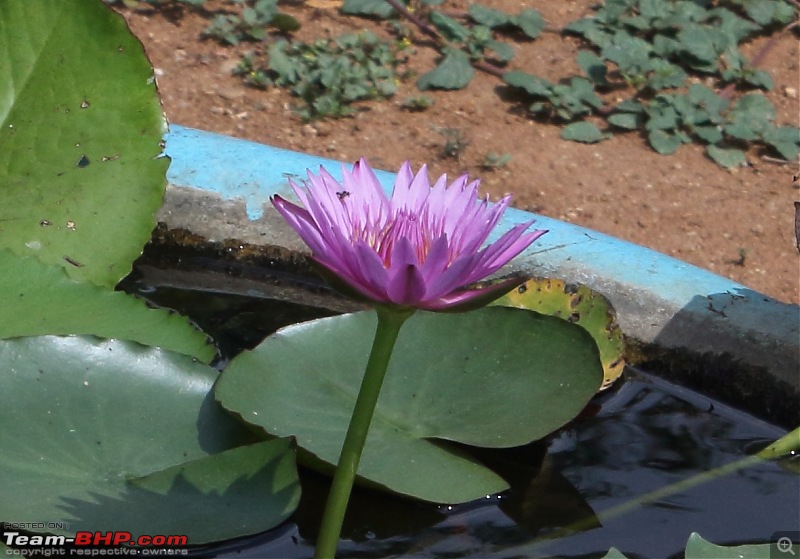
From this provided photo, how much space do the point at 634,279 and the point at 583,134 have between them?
117 centimetres

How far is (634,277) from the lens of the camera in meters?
1.58

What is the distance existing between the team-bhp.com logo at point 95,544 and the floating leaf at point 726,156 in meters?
1.89

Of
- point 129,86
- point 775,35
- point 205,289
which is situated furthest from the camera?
point 775,35

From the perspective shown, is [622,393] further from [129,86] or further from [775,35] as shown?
Result: [775,35]

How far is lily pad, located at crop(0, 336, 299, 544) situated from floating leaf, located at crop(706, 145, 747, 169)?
5.72ft

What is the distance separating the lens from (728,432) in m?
1.49

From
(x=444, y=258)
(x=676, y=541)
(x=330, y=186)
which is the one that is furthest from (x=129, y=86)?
(x=676, y=541)

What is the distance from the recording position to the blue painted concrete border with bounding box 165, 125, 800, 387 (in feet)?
4.93

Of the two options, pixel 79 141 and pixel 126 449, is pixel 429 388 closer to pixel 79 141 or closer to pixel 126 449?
pixel 126 449

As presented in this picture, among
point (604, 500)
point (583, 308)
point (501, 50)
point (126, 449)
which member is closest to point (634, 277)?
point (583, 308)

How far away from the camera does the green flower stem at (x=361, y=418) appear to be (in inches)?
33.3

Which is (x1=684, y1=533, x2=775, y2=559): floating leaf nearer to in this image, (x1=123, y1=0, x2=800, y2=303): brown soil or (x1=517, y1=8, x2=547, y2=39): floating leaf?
(x1=123, y1=0, x2=800, y2=303): brown soil

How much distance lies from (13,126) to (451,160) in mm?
1286

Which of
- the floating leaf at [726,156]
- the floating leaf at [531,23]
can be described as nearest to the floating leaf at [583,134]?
the floating leaf at [726,156]
